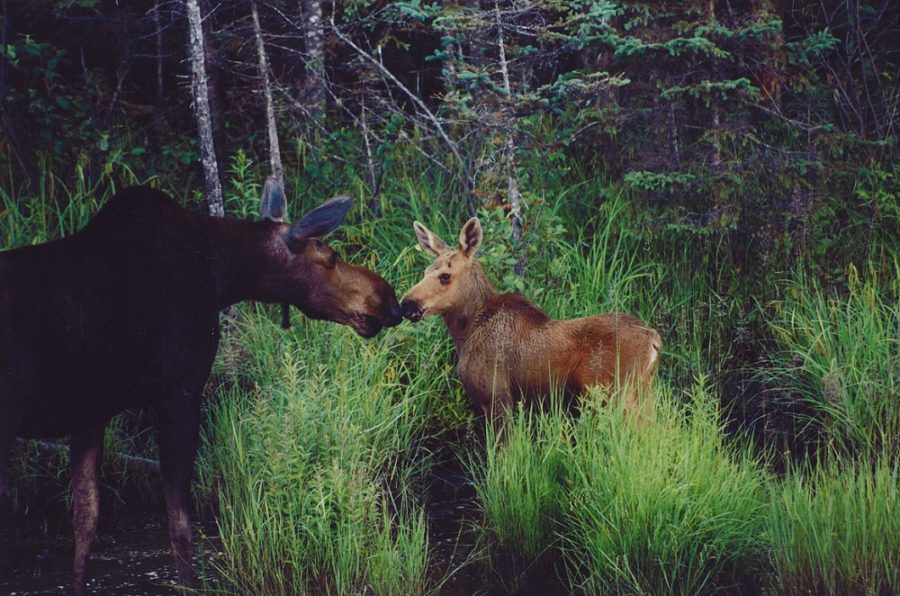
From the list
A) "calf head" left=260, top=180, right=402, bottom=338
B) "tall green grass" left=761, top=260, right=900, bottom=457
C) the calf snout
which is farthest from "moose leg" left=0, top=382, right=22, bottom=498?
"tall green grass" left=761, top=260, right=900, bottom=457

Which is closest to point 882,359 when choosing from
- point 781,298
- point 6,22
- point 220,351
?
point 781,298

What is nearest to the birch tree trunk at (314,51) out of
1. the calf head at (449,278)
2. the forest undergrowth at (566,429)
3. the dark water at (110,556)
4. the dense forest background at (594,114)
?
the dense forest background at (594,114)

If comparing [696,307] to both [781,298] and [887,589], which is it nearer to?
[781,298]

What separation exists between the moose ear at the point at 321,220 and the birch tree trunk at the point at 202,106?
2365 mm

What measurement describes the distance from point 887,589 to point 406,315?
3.35m

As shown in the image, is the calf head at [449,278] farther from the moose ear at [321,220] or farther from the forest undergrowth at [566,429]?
the moose ear at [321,220]

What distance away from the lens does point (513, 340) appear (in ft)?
24.5

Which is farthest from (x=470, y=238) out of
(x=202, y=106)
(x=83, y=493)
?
(x=83, y=493)

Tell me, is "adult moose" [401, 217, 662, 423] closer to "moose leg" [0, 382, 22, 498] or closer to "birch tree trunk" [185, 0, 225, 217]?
"birch tree trunk" [185, 0, 225, 217]

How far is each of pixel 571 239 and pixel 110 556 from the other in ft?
16.4

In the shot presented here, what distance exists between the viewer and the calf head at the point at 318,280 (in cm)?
658

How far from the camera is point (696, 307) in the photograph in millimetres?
9047

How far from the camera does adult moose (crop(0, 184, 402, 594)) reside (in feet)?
18.2

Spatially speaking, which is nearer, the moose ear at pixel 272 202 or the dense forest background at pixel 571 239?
the dense forest background at pixel 571 239
